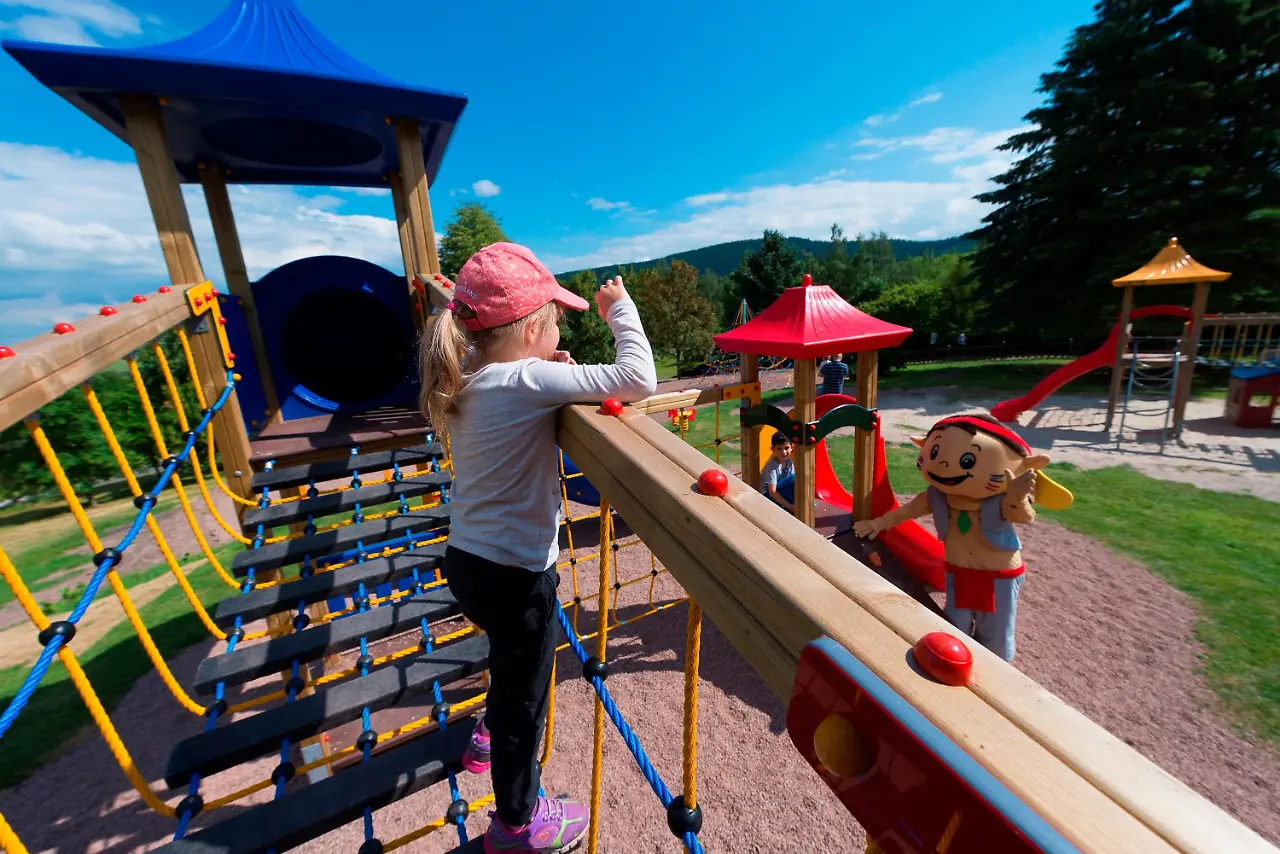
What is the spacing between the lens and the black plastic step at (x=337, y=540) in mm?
Result: 2189

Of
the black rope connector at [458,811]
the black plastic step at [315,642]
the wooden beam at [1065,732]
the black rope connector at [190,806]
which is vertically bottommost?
the black rope connector at [458,811]

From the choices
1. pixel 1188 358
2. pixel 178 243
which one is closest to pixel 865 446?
pixel 178 243

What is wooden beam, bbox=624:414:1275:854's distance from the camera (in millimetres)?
331

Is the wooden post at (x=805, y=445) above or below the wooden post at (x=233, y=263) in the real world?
below

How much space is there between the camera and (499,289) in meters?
1.28

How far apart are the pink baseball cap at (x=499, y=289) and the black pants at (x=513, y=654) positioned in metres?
0.61

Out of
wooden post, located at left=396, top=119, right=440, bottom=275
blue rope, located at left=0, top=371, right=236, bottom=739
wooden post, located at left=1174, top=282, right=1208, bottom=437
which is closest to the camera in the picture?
blue rope, located at left=0, top=371, right=236, bottom=739

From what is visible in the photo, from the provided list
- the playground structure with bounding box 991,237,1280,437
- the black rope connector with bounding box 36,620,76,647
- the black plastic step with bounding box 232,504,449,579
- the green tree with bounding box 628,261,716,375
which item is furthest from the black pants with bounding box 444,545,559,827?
the green tree with bounding box 628,261,716,375

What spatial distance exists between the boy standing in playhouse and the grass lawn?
5.28 metres

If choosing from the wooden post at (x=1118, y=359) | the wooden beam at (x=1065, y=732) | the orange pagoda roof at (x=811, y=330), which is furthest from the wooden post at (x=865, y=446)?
the wooden post at (x=1118, y=359)

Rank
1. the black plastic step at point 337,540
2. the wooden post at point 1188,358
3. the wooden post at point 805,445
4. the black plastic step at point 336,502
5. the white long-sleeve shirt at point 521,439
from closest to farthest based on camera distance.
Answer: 1. the white long-sleeve shirt at point 521,439
2. the black plastic step at point 337,540
3. the black plastic step at point 336,502
4. the wooden post at point 805,445
5. the wooden post at point 1188,358

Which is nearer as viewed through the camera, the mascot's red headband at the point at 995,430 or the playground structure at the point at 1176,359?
the mascot's red headband at the point at 995,430

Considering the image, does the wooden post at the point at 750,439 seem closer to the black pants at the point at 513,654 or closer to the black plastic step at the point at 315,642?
the black plastic step at the point at 315,642

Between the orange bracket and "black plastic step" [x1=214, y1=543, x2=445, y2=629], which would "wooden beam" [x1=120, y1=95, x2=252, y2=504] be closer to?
the orange bracket
